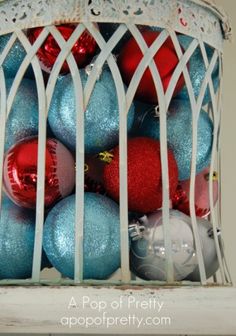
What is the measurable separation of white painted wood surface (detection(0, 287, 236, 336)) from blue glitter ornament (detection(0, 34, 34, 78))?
0.26m

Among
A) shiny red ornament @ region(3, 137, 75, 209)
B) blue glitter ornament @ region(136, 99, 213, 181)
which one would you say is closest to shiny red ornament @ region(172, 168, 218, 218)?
blue glitter ornament @ region(136, 99, 213, 181)

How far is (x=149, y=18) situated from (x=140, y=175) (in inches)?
6.7

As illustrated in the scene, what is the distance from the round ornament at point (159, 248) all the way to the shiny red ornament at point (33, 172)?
0.09 m

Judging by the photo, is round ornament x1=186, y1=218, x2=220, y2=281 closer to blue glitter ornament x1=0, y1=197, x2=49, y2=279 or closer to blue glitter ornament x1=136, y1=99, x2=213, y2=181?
blue glitter ornament x1=136, y1=99, x2=213, y2=181

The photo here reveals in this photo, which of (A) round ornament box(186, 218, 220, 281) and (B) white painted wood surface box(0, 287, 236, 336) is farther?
(A) round ornament box(186, 218, 220, 281)

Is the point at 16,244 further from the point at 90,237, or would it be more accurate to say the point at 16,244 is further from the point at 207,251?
the point at 207,251

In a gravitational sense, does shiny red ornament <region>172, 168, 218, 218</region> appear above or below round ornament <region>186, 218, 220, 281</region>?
above

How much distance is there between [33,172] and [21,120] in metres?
0.07

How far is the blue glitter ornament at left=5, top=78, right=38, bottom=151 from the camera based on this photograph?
0.85 meters

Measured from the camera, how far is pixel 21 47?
0.87m

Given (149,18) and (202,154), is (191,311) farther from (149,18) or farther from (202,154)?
(149,18)

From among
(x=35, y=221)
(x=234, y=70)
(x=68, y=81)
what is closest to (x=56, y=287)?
(x=35, y=221)

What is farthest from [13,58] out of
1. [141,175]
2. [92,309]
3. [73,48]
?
[92,309]

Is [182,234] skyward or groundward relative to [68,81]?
groundward
